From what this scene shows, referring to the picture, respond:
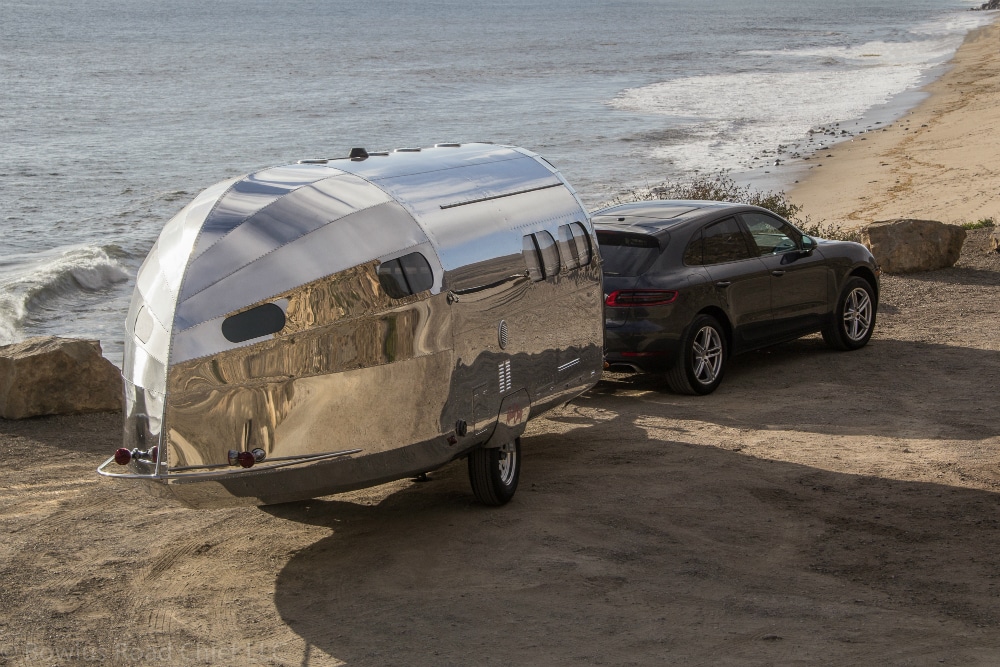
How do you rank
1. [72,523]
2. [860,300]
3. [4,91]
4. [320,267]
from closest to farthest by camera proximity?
[320,267] → [72,523] → [860,300] → [4,91]

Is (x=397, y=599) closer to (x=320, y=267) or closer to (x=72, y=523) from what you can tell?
(x=320, y=267)

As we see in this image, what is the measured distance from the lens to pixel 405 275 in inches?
290

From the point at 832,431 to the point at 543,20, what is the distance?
470ft

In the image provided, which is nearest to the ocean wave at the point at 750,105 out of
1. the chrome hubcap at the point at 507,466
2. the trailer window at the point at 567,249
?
the trailer window at the point at 567,249

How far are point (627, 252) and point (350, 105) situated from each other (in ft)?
157

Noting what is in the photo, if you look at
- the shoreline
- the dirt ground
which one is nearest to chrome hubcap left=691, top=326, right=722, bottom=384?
the dirt ground

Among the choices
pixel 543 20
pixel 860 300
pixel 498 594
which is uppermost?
pixel 543 20

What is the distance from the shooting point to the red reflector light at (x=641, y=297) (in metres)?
11.4

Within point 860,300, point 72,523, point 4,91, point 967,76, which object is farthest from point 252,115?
point 72,523

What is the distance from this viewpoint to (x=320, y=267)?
22.8 ft

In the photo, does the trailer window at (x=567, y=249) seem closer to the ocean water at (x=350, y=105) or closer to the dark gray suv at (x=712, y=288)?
the dark gray suv at (x=712, y=288)

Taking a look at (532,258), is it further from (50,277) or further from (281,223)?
(50,277)

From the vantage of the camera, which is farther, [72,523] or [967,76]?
[967,76]

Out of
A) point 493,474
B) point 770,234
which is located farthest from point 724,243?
point 493,474
